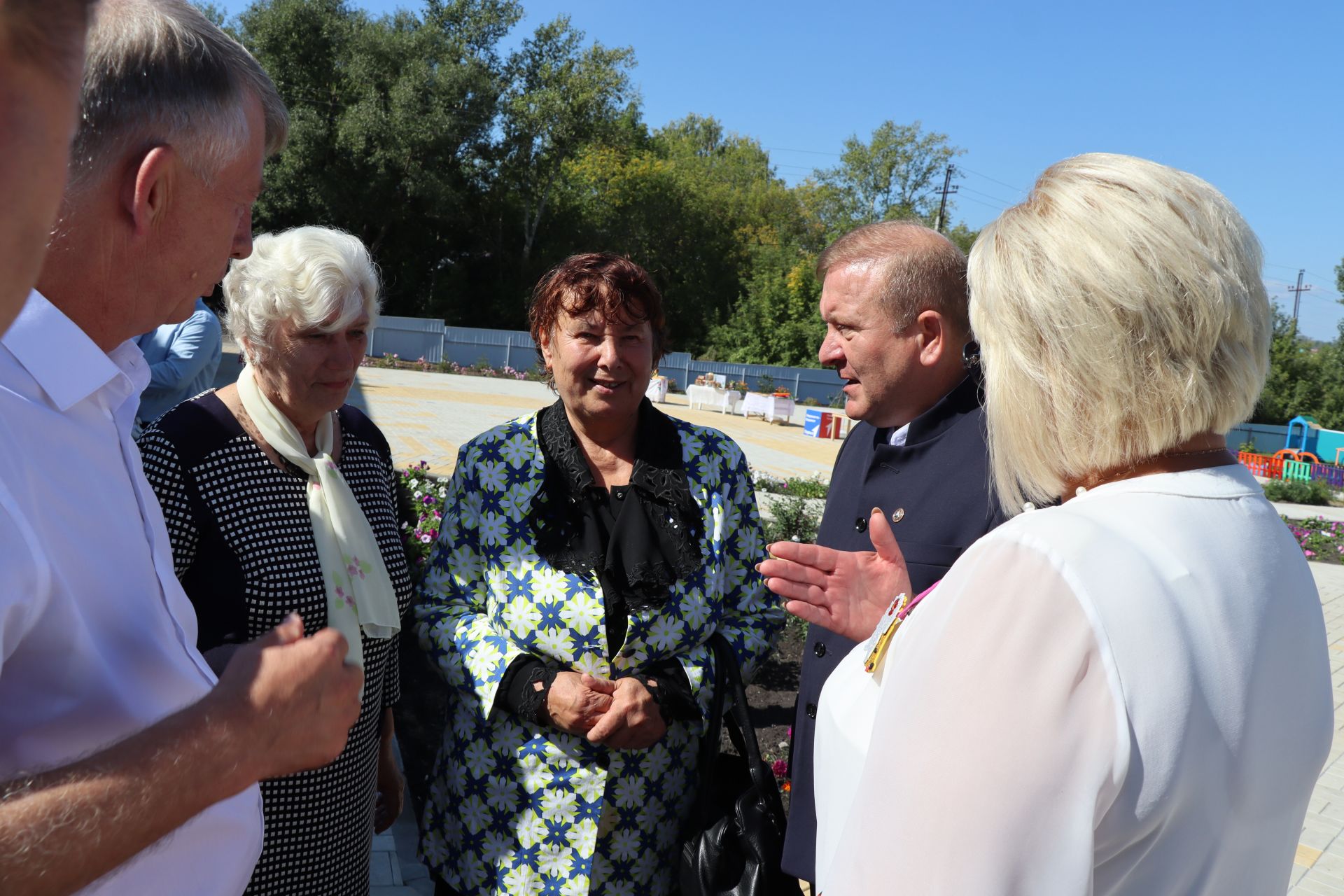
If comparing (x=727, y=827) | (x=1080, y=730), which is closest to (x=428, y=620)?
(x=727, y=827)

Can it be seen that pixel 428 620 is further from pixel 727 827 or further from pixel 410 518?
pixel 410 518

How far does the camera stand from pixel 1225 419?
4.39ft

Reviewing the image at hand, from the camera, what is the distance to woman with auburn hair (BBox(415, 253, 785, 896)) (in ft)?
8.11

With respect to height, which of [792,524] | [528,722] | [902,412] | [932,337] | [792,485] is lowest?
[792,485]

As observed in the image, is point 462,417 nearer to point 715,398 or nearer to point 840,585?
point 715,398

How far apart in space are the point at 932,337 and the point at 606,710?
1461 mm

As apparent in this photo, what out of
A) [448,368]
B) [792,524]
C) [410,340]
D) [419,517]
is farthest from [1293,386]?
[419,517]

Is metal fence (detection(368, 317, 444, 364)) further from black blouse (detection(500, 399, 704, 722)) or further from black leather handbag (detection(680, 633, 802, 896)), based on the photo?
black leather handbag (detection(680, 633, 802, 896))

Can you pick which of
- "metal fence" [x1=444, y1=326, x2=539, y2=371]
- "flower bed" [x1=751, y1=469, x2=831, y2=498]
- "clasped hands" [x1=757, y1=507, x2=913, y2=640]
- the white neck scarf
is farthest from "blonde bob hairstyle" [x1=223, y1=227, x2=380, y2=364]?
"metal fence" [x1=444, y1=326, x2=539, y2=371]

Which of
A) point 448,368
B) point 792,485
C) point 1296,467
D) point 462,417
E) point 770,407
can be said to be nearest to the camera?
point 792,485

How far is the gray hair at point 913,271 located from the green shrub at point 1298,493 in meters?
19.6

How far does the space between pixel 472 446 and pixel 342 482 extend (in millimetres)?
432

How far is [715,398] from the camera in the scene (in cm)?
2852

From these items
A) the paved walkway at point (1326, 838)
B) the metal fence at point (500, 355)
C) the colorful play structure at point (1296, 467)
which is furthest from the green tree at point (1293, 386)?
the paved walkway at point (1326, 838)
